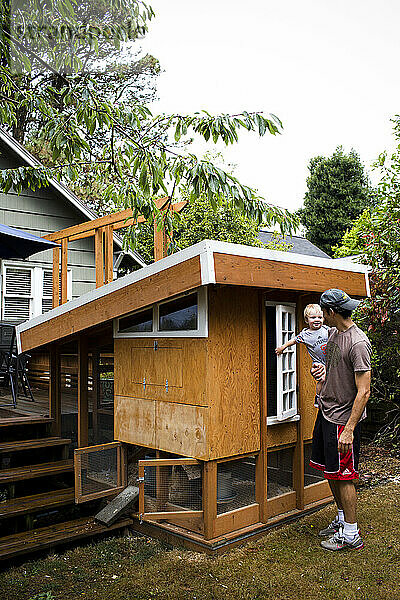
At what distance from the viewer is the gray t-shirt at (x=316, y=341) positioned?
175 inches

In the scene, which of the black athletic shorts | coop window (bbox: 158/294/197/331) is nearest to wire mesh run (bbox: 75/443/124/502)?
coop window (bbox: 158/294/197/331)

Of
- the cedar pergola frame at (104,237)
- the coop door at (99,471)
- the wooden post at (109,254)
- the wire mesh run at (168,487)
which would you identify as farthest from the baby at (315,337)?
the wooden post at (109,254)

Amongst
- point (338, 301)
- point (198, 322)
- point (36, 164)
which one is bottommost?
point (198, 322)

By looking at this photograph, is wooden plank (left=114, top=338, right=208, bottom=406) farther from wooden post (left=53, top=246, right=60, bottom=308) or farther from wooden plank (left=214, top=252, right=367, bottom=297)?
wooden post (left=53, top=246, right=60, bottom=308)

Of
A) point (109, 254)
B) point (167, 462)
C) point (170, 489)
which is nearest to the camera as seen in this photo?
point (167, 462)

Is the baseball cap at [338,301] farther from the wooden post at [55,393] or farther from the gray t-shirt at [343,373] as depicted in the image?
the wooden post at [55,393]

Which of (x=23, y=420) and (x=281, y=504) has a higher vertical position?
(x=23, y=420)

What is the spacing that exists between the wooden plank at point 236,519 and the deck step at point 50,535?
85 centimetres

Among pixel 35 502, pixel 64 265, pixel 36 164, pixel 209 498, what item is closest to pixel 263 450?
pixel 209 498

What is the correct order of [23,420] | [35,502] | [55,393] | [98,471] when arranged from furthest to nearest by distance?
→ [55,393], [23,420], [98,471], [35,502]

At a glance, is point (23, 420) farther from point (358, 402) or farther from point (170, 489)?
point (358, 402)

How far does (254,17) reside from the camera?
424 inches

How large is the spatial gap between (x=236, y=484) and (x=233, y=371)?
927mm

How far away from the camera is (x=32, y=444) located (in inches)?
209
